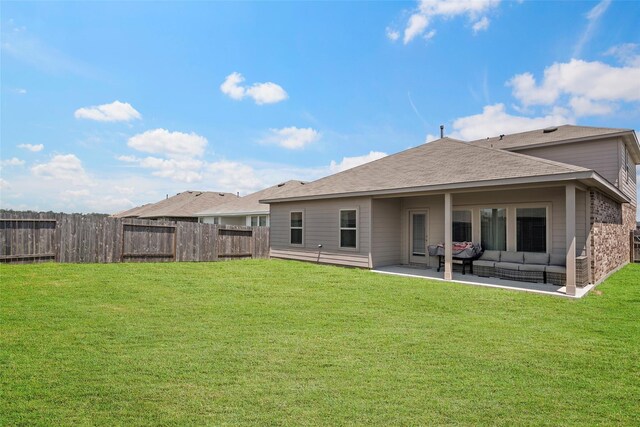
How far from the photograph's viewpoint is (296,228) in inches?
569

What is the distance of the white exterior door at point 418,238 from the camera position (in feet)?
40.2

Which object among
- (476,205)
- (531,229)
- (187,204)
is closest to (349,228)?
(476,205)

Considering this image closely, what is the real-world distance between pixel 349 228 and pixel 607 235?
7.93 m

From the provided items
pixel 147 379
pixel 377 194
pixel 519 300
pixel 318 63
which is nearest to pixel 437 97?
pixel 318 63

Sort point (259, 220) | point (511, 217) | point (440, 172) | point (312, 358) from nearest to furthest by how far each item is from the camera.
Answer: point (312, 358)
point (511, 217)
point (440, 172)
point (259, 220)

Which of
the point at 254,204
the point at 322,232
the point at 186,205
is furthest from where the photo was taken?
the point at 186,205

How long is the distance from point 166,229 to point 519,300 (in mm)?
11471

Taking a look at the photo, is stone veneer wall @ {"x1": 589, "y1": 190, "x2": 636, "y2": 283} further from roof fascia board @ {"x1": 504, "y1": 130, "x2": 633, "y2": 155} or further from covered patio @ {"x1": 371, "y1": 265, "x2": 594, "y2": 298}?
roof fascia board @ {"x1": 504, "y1": 130, "x2": 633, "y2": 155}

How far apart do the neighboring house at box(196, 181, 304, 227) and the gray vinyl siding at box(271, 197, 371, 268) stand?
6.50 m

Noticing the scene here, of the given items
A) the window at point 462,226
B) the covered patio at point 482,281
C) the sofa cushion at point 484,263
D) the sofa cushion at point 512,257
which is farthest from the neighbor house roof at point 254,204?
the sofa cushion at point 512,257

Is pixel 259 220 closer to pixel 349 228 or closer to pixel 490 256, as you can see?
pixel 349 228

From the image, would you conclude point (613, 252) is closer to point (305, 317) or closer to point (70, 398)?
point (305, 317)

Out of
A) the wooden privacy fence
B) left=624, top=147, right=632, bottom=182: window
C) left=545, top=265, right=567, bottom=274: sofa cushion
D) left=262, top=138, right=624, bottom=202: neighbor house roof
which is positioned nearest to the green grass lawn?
left=545, top=265, right=567, bottom=274: sofa cushion

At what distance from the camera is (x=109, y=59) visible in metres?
10.7
